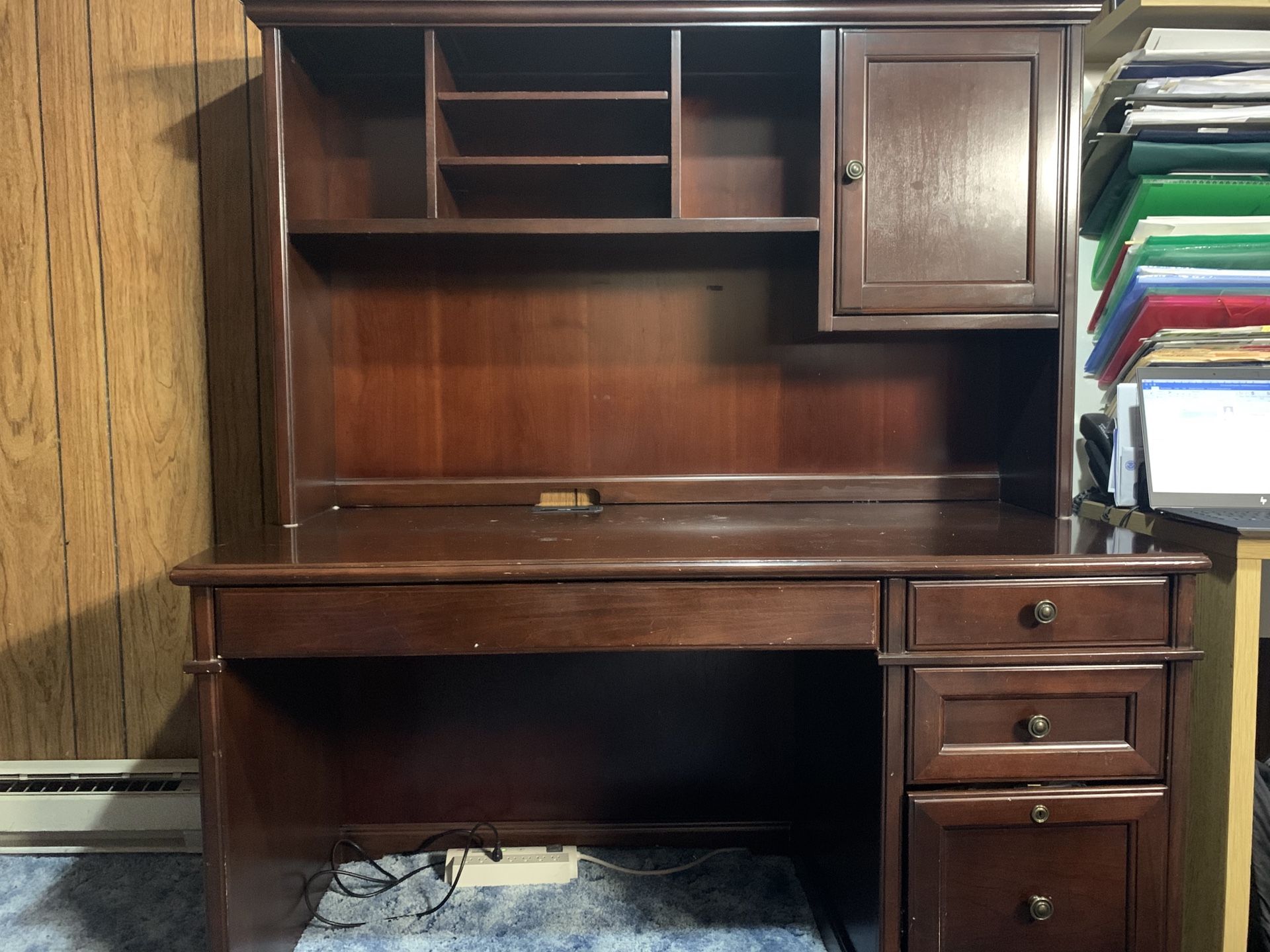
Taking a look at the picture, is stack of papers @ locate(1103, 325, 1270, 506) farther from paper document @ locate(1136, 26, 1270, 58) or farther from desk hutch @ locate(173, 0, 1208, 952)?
paper document @ locate(1136, 26, 1270, 58)

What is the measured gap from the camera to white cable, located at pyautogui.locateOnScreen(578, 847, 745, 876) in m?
1.57

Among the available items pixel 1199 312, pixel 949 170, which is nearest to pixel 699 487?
pixel 949 170

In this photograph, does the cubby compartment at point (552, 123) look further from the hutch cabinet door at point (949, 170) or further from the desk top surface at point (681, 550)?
the desk top surface at point (681, 550)

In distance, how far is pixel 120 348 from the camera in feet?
5.35

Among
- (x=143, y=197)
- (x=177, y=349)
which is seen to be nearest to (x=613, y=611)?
(x=177, y=349)

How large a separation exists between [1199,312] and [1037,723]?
0.86 m

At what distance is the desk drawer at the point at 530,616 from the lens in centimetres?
107

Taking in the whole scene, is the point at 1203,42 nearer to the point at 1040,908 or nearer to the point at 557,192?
the point at 557,192

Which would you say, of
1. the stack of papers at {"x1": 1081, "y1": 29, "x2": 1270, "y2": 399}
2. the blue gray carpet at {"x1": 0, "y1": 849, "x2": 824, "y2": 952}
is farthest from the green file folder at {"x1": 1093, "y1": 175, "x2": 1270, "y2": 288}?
the blue gray carpet at {"x1": 0, "y1": 849, "x2": 824, "y2": 952}

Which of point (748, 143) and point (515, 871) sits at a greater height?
point (748, 143)

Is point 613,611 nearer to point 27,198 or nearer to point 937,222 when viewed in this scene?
point 937,222

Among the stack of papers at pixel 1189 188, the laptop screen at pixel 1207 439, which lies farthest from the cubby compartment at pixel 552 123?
the laptop screen at pixel 1207 439

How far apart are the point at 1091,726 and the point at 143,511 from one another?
71.0 inches

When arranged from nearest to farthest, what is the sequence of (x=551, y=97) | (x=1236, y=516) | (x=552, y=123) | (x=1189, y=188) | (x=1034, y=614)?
(x=1034, y=614), (x=1236, y=516), (x=551, y=97), (x=1189, y=188), (x=552, y=123)
